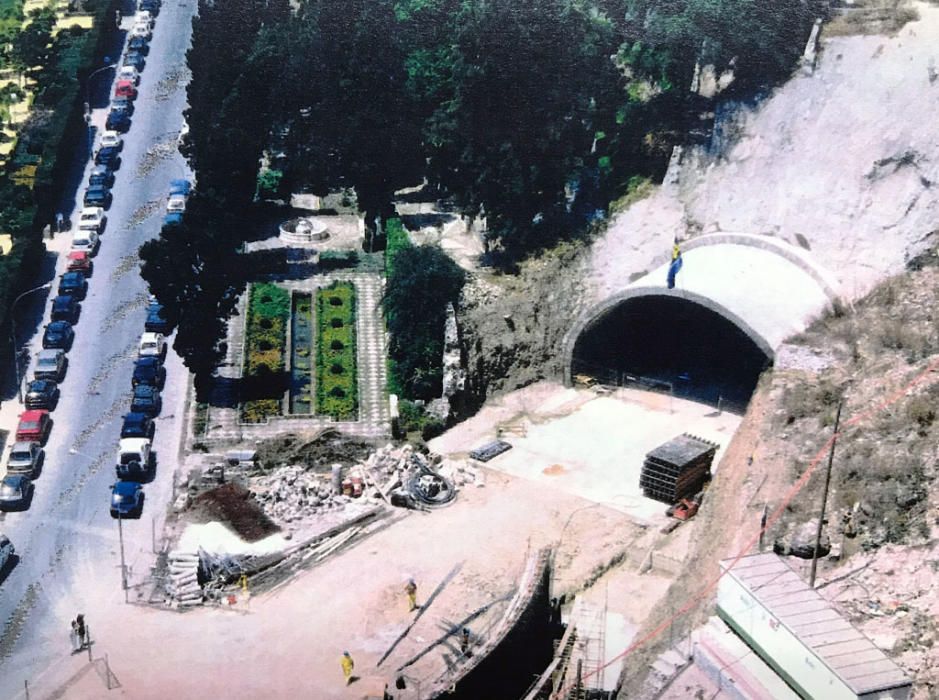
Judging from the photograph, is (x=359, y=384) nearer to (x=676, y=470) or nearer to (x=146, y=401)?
(x=146, y=401)

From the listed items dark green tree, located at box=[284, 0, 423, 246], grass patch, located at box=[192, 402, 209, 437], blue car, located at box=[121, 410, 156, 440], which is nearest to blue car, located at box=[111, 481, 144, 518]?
blue car, located at box=[121, 410, 156, 440]

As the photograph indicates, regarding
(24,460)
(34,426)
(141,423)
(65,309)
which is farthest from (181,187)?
(24,460)

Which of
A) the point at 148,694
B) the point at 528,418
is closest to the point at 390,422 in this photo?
the point at 528,418

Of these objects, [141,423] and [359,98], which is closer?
[141,423]

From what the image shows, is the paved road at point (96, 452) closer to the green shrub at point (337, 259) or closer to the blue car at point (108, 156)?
the blue car at point (108, 156)

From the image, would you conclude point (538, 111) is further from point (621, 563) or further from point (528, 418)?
point (621, 563)

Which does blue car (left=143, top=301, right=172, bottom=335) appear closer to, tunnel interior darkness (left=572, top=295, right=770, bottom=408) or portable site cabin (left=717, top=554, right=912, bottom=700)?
tunnel interior darkness (left=572, top=295, right=770, bottom=408)
